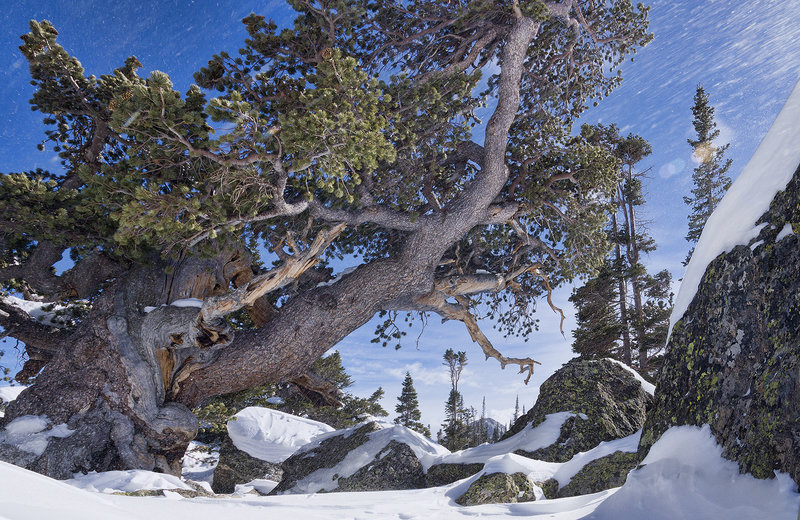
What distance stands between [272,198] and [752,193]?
271 inches

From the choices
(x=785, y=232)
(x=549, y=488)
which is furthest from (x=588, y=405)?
(x=785, y=232)

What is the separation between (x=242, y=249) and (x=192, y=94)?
12.3 feet

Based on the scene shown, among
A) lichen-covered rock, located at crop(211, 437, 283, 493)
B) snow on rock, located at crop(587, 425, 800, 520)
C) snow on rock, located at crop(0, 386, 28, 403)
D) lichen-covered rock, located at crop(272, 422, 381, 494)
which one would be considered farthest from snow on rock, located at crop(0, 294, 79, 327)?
snow on rock, located at crop(0, 386, 28, 403)

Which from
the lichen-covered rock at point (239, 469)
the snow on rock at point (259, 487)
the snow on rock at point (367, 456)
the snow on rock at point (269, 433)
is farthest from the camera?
the snow on rock at point (269, 433)

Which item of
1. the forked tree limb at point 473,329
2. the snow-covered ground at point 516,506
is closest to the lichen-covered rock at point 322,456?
the forked tree limb at point 473,329

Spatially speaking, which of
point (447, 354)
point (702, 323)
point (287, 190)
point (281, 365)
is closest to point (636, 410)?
point (702, 323)

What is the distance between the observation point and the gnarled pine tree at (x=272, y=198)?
6555 millimetres

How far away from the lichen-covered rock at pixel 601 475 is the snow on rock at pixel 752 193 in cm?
310

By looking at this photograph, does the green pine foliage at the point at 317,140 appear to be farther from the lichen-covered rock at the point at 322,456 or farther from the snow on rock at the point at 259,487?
the snow on rock at the point at 259,487

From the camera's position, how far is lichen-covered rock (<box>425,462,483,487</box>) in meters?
8.12

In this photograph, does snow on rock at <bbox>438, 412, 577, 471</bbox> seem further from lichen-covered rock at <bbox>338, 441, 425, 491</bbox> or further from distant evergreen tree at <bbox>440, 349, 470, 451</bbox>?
distant evergreen tree at <bbox>440, 349, 470, 451</bbox>

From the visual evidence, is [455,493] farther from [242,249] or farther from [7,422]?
[7,422]

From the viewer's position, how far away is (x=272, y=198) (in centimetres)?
756

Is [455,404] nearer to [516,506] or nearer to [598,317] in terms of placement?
[598,317]
